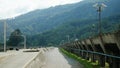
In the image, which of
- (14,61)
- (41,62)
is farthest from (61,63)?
(14,61)

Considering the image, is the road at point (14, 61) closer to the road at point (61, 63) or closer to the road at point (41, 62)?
the road at point (41, 62)

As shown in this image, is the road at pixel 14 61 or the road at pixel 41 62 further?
the road at pixel 14 61

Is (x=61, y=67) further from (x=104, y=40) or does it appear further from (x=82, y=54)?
(x=82, y=54)

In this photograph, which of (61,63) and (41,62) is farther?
(61,63)

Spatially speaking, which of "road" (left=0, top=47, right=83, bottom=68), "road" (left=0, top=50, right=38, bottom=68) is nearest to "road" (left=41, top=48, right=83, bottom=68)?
"road" (left=0, top=47, right=83, bottom=68)

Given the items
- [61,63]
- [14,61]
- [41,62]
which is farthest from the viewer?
[14,61]

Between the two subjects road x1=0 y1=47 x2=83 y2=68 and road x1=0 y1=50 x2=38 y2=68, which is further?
road x1=0 y1=50 x2=38 y2=68

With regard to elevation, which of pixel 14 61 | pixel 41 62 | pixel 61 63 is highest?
pixel 41 62

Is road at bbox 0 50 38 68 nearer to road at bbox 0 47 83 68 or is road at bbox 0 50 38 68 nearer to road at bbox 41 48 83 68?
road at bbox 0 47 83 68

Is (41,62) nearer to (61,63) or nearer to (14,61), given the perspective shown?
(61,63)

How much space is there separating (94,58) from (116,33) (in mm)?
10601

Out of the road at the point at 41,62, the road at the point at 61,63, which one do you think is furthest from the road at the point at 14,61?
the road at the point at 61,63

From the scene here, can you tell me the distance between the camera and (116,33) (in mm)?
22141

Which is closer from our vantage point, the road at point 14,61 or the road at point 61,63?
the road at point 61,63
